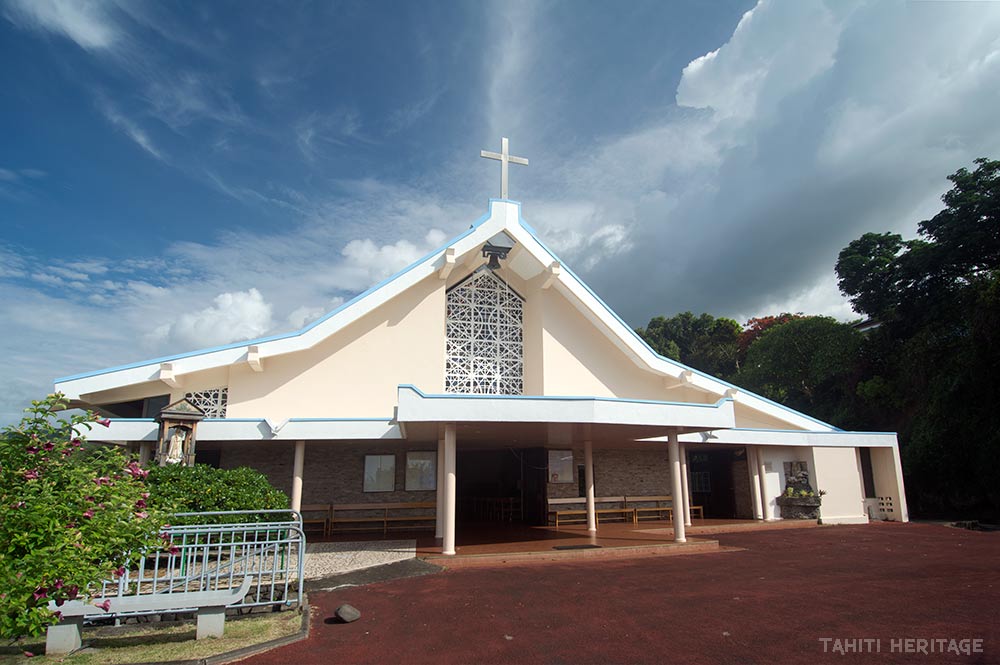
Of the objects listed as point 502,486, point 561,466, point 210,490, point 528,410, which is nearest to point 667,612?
point 528,410

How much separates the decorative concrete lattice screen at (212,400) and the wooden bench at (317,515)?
3004mm

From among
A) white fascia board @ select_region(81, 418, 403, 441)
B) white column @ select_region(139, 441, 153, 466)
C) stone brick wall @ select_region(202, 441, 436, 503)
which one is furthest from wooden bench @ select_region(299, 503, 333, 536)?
white column @ select_region(139, 441, 153, 466)

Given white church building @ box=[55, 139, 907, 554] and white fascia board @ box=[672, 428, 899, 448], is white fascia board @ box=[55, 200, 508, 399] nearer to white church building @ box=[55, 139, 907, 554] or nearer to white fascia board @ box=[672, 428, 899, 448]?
white church building @ box=[55, 139, 907, 554]

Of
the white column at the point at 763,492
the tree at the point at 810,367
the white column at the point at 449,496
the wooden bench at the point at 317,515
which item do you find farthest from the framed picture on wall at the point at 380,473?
the tree at the point at 810,367

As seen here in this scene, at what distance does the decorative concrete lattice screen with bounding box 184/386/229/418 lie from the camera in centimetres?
1380

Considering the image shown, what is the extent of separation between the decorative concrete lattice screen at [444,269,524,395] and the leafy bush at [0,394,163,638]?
10953 mm

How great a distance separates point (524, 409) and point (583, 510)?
7.35 metres

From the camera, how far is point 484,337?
1641 cm

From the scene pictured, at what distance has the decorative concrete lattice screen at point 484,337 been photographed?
15.9 metres

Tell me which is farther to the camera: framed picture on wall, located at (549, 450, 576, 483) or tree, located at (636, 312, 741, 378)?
tree, located at (636, 312, 741, 378)

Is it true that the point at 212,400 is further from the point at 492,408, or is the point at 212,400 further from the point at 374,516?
the point at 492,408

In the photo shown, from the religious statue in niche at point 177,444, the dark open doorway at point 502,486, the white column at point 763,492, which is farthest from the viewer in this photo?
the dark open doorway at point 502,486

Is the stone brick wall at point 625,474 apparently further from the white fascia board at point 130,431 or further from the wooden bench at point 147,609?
the wooden bench at point 147,609

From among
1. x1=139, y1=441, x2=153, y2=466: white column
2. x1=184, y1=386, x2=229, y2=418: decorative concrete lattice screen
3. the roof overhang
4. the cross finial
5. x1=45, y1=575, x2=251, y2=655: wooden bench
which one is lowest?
x1=45, y1=575, x2=251, y2=655: wooden bench
